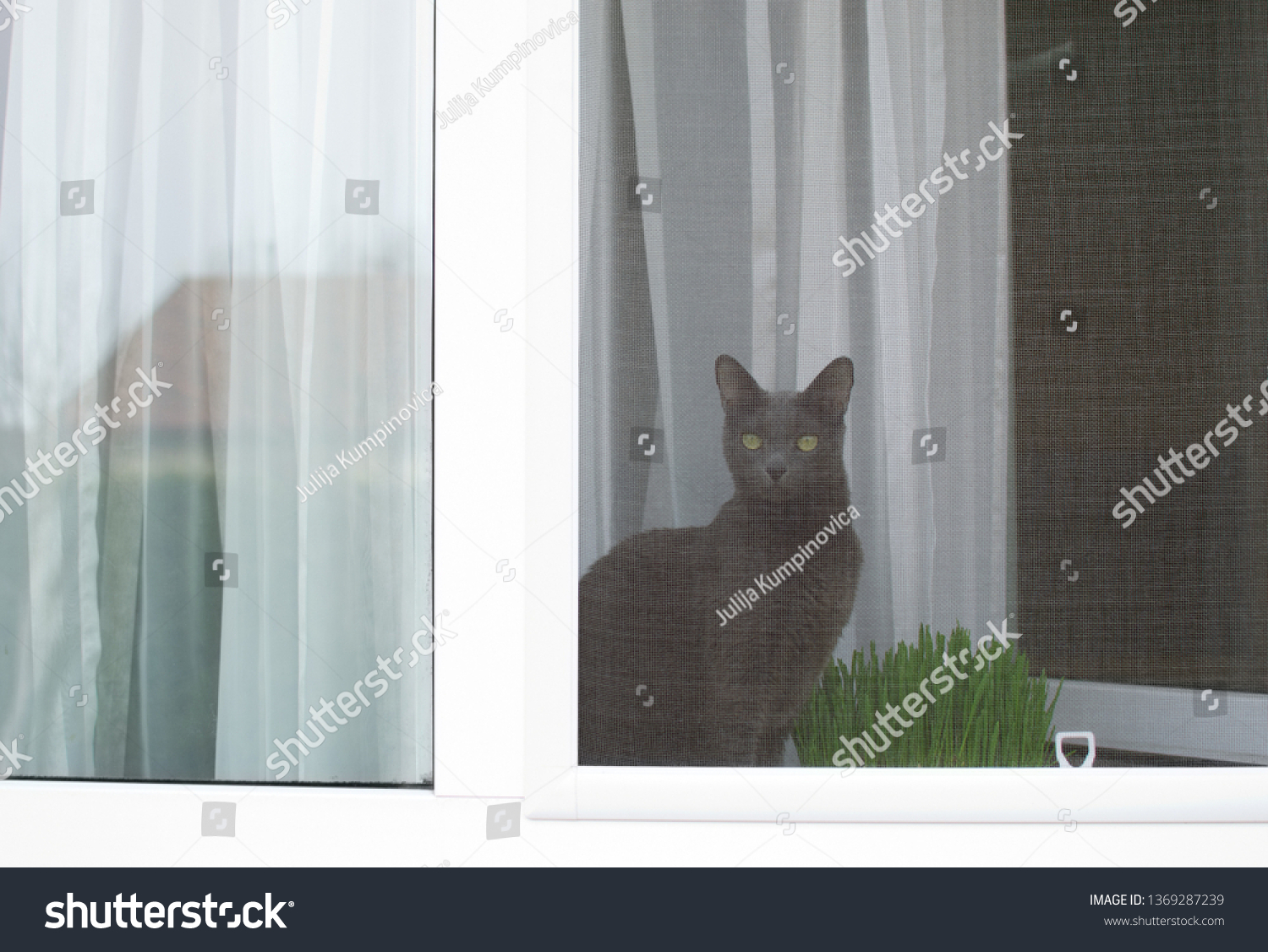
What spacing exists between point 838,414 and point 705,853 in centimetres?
52

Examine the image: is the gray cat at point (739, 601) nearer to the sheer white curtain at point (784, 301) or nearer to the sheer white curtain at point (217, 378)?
the sheer white curtain at point (784, 301)

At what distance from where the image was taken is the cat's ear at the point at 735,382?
3.25ft

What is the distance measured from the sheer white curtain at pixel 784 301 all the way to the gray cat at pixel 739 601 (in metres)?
0.02

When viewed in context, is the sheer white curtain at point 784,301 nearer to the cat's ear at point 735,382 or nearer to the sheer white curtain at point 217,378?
the cat's ear at point 735,382

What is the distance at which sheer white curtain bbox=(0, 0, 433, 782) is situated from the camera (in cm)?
103

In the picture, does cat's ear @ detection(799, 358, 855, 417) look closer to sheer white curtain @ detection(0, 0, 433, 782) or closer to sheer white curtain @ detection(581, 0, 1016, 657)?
sheer white curtain @ detection(581, 0, 1016, 657)

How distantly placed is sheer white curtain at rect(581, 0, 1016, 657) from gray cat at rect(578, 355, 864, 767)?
2 cm

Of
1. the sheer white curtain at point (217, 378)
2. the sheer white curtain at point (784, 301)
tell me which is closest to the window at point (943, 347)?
the sheer white curtain at point (784, 301)

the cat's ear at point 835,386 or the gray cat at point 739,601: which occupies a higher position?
the cat's ear at point 835,386

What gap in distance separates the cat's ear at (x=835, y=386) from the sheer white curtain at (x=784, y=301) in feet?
0.04

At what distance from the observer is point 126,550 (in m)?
1.06

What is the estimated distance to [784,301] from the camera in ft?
3.26

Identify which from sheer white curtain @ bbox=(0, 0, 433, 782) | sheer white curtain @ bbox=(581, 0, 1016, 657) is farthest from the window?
sheer white curtain @ bbox=(0, 0, 433, 782)

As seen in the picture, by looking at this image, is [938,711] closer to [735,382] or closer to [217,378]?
[735,382]
